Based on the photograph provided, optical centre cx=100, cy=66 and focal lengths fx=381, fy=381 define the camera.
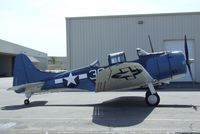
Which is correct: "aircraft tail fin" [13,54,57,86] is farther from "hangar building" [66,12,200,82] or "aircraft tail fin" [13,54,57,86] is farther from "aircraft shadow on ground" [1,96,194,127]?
"hangar building" [66,12,200,82]

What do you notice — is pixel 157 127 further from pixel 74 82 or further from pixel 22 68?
pixel 22 68

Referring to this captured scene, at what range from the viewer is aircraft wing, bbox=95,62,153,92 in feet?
44.3

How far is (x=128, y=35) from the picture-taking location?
28.7 metres

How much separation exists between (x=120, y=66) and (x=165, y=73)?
2.08 meters

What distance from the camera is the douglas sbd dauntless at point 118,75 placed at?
13.9 meters

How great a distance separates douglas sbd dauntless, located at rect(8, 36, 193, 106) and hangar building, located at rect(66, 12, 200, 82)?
12916 millimetres

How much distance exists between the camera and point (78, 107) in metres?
14.5

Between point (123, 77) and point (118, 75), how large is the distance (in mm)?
241

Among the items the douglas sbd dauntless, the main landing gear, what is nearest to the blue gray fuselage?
the douglas sbd dauntless

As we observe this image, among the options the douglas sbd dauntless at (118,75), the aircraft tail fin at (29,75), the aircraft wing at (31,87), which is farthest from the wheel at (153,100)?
the aircraft wing at (31,87)

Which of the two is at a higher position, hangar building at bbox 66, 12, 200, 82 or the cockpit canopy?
hangar building at bbox 66, 12, 200, 82

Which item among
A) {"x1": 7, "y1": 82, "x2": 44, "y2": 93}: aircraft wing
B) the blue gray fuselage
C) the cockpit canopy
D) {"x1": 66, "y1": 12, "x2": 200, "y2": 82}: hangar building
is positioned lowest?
{"x1": 7, "y1": 82, "x2": 44, "y2": 93}: aircraft wing

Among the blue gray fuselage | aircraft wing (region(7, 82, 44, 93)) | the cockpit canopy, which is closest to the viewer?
the cockpit canopy

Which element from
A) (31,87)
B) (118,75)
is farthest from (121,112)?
(31,87)
